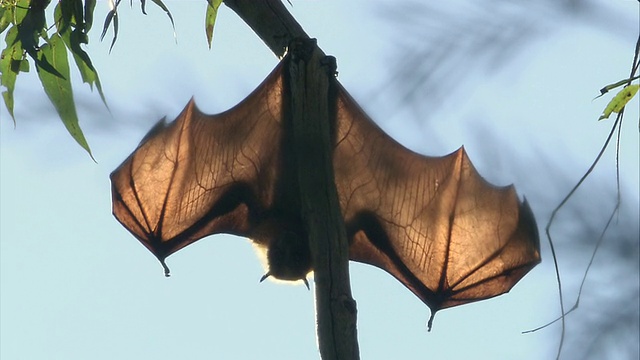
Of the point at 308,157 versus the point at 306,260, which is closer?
the point at 308,157

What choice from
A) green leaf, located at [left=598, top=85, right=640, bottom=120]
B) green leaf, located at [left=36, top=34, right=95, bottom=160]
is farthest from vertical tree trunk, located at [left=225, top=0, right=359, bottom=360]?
green leaf, located at [left=598, top=85, right=640, bottom=120]

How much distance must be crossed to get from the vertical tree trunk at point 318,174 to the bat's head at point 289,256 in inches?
41.5

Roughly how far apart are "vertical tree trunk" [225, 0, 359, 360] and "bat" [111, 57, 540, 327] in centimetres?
83

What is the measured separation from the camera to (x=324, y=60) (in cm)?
318

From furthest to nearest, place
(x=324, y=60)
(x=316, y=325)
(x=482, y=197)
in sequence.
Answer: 1. (x=482, y=197)
2. (x=324, y=60)
3. (x=316, y=325)

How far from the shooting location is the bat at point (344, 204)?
165 inches

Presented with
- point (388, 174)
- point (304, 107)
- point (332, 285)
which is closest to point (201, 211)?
point (388, 174)

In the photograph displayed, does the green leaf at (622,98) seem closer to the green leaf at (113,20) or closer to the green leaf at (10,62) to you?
the green leaf at (113,20)

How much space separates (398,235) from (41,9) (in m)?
2.14

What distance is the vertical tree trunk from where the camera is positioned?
285cm

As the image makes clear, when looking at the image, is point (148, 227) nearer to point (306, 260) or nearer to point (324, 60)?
point (306, 260)

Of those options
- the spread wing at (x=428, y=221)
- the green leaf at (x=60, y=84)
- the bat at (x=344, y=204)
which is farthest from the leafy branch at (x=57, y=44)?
the spread wing at (x=428, y=221)

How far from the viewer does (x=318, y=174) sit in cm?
299

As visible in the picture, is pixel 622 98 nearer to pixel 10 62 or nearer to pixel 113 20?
pixel 113 20
